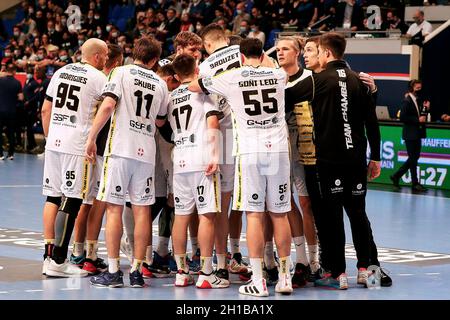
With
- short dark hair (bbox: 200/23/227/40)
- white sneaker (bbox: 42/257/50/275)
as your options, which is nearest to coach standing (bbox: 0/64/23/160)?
white sneaker (bbox: 42/257/50/275)

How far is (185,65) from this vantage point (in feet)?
29.8

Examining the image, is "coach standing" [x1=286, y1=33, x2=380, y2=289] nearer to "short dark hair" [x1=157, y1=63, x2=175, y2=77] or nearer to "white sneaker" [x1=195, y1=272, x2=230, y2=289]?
"white sneaker" [x1=195, y1=272, x2=230, y2=289]

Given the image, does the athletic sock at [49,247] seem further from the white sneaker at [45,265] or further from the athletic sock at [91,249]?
the athletic sock at [91,249]

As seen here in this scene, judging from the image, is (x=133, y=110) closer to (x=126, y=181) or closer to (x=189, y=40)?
(x=126, y=181)

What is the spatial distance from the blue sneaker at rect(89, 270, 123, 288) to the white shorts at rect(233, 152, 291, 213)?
1.24 metres

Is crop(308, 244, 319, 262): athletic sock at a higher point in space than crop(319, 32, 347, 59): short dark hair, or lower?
lower

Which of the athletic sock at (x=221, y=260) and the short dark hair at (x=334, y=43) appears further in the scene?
the athletic sock at (x=221, y=260)

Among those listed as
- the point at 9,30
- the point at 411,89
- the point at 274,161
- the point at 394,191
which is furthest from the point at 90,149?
the point at 9,30

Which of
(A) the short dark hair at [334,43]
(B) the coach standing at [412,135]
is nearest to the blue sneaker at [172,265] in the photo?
(A) the short dark hair at [334,43]

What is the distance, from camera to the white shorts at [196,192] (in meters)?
8.88

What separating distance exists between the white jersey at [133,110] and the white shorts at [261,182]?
926 millimetres

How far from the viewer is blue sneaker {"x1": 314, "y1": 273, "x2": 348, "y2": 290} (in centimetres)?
891

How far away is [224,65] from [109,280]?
2279 millimetres

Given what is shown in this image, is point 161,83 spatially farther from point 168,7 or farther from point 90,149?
point 168,7
